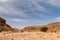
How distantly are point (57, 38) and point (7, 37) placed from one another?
323 inches

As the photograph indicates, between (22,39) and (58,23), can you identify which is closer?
(22,39)

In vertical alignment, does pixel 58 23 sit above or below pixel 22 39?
above

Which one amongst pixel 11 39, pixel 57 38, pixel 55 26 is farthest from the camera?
pixel 55 26

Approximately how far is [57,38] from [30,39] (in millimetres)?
4783

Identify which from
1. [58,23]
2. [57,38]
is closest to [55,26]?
[58,23]

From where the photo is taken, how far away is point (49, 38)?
2650 cm

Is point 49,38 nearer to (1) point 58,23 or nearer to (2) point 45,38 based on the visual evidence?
(2) point 45,38

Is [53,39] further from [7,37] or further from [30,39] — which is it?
[7,37]

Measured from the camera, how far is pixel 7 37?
25938 millimetres

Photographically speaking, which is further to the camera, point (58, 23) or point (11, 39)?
point (58, 23)

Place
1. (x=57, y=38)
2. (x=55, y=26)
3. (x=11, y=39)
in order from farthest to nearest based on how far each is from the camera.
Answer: (x=55, y=26)
(x=57, y=38)
(x=11, y=39)

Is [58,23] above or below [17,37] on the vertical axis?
above

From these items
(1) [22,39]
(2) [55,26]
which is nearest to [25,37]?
(1) [22,39]

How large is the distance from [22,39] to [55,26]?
6297 centimetres
